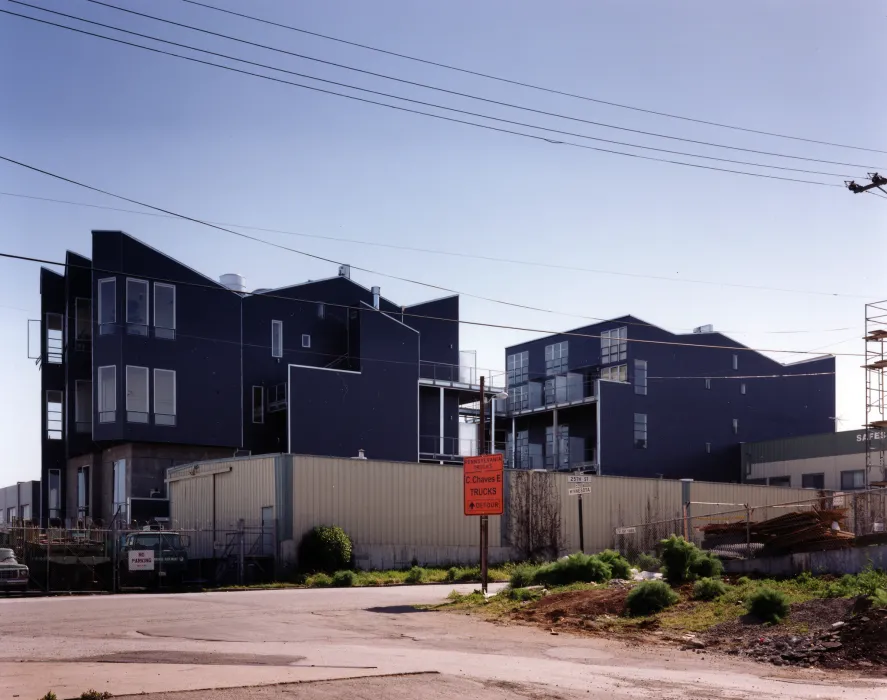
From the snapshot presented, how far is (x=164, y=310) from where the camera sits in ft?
157

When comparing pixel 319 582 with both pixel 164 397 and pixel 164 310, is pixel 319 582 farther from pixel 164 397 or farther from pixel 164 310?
pixel 164 310

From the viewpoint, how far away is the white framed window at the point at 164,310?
47.7 metres

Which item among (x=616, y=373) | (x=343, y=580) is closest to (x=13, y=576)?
(x=343, y=580)

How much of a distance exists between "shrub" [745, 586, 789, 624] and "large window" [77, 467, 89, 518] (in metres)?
41.2

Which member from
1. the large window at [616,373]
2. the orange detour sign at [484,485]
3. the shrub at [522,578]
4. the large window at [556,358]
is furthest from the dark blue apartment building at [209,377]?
the shrub at [522,578]

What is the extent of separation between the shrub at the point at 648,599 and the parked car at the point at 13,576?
59.6 ft

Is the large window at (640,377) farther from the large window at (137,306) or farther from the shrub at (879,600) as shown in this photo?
the shrub at (879,600)

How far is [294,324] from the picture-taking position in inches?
2183

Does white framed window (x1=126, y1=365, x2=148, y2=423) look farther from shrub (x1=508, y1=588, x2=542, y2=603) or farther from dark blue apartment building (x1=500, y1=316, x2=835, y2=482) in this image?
shrub (x1=508, y1=588, x2=542, y2=603)

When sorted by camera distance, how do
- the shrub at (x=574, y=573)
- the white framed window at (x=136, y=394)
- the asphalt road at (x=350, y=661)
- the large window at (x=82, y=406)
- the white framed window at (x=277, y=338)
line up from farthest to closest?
the white framed window at (x=277, y=338), the large window at (x=82, y=406), the white framed window at (x=136, y=394), the shrub at (x=574, y=573), the asphalt road at (x=350, y=661)

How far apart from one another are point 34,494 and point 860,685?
54626 millimetres

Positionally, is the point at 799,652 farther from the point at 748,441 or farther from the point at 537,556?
the point at 748,441

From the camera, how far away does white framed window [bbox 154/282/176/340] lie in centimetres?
4766

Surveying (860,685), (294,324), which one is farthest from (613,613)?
(294,324)
